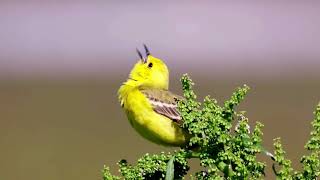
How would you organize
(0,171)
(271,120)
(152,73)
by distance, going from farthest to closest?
(271,120) → (0,171) → (152,73)

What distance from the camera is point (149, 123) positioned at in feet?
9.39

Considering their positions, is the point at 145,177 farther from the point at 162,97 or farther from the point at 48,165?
the point at 48,165

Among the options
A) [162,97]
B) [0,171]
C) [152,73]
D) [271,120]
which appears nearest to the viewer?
[162,97]

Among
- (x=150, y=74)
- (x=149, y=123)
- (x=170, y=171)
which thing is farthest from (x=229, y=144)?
(x=150, y=74)

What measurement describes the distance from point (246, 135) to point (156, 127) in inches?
46.1

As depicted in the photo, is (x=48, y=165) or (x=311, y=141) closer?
(x=311, y=141)

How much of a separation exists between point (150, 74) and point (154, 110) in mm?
371

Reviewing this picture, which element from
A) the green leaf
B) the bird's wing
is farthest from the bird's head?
the green leaf

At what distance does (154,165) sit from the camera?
1.84 metres

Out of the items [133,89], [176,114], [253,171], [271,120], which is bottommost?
[253,171]

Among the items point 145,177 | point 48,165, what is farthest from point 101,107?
point 145,177

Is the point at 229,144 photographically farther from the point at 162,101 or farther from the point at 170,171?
the point at 162,101

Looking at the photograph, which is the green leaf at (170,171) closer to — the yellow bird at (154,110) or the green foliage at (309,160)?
the green foliage at (309,160)

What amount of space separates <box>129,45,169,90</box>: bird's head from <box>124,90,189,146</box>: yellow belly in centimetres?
25
